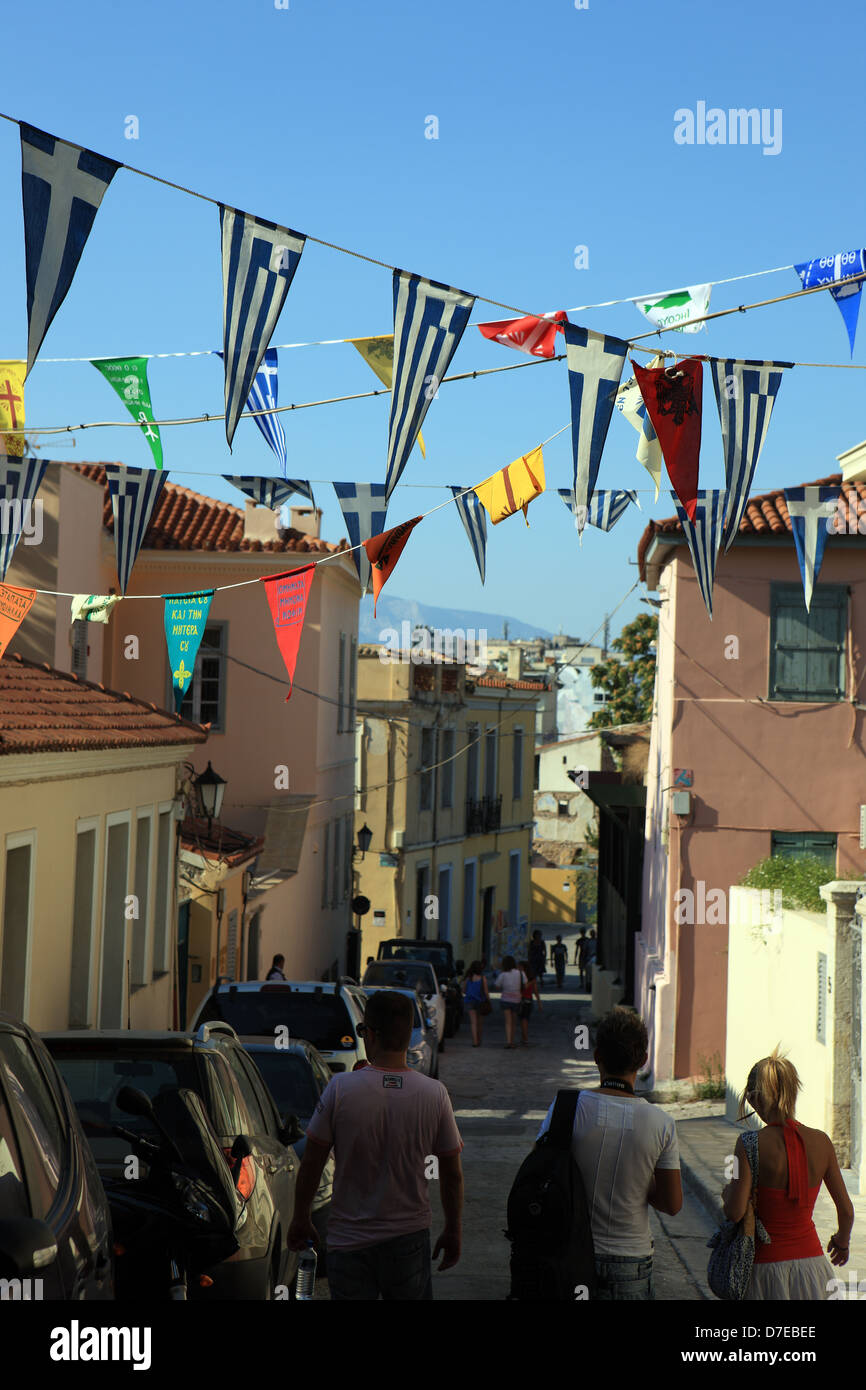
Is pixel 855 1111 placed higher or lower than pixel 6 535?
lower

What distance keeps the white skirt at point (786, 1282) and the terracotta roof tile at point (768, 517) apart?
15.1m

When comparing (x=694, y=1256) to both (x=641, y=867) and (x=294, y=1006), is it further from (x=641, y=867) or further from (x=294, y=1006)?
(x=641, y=867)

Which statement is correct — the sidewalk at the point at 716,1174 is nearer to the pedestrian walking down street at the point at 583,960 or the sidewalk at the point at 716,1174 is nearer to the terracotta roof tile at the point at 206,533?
the terracotta roof tile at the point at 206,533

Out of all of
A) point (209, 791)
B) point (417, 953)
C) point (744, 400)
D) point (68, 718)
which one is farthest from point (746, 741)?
point (417, 953)

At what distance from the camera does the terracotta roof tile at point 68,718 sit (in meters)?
12.2

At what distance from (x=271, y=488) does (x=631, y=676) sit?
2790cm

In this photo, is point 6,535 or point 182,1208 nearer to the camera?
point 182,1208

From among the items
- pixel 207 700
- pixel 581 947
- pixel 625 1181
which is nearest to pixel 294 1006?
pixel 625 1181

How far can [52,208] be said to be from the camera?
6.87m

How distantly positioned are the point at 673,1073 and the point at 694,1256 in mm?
10542

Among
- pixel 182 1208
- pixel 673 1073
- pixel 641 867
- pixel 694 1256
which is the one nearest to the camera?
pixel 182 1208
